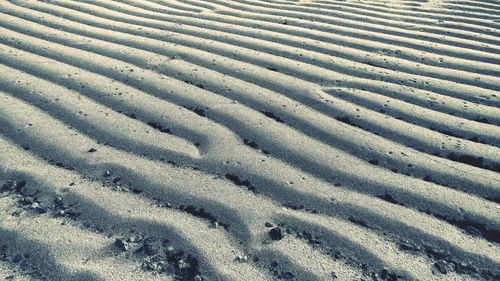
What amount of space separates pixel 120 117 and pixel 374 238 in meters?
1.36

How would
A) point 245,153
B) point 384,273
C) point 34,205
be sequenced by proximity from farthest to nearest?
point 245,153, point 34,205, point 384,273

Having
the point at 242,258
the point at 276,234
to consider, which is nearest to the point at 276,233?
the point at 276,234

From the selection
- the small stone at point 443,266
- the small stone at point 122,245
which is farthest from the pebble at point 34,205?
the small stone at point 443,266

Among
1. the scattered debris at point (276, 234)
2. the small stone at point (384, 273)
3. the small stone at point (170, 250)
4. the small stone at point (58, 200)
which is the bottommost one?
the small stone at point (58, 200)

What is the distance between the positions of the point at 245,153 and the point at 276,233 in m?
0.50

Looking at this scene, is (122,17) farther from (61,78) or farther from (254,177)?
(254,177)

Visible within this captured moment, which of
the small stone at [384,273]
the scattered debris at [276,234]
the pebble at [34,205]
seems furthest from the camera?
the pebble at [34,205]

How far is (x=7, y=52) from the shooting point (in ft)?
9.55

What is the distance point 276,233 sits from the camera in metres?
1.64

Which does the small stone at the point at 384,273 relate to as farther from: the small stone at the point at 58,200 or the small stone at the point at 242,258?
the small stone at the point at 58,200

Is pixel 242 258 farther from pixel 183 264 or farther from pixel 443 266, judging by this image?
pixel 443 266

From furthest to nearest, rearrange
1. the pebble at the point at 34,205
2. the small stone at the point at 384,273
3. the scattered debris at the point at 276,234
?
the pebble at the point at 34,205, the scattered debris at the point at 276,234, the small stone at the point at 384,273

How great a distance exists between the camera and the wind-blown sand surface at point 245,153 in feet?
5.19

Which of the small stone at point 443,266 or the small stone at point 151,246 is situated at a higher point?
the small stone at point 443,266
